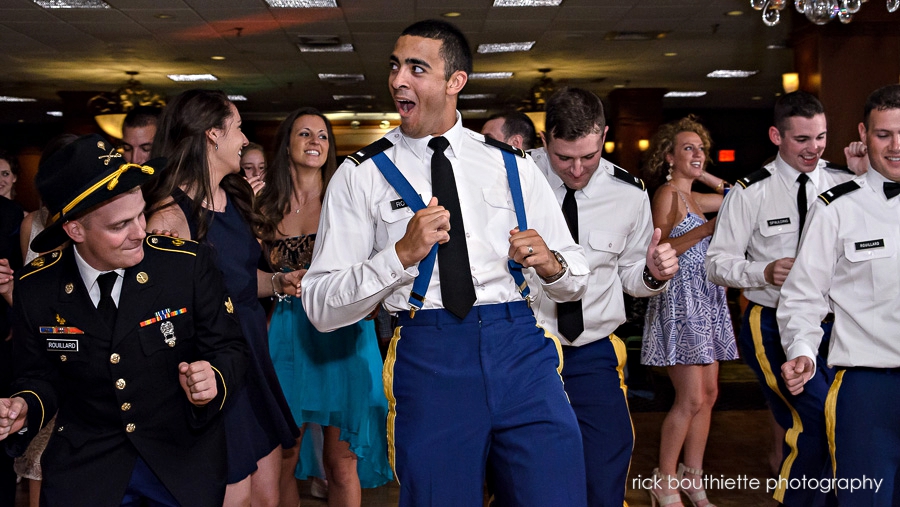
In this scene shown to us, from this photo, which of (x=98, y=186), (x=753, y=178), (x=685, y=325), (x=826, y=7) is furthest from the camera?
(x=826, y=7)

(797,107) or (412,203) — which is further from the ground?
(797,107)

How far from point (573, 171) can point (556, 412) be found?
1.13 m

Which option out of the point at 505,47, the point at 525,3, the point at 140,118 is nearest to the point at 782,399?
the point at 140,118

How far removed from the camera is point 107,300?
206cm

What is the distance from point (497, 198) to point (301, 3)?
688cm

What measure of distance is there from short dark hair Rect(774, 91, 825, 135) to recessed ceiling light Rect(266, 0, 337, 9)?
18.6 ft

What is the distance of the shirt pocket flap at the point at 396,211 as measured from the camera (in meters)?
2.24

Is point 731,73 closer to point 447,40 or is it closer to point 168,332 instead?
point 447,40

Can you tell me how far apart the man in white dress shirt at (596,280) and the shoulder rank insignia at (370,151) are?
2.76ft

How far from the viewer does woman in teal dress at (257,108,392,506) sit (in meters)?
3.47

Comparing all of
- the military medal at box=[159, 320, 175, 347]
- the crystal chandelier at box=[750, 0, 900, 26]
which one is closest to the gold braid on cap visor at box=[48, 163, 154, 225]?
the military medal at box=[159, 320, 175, 347]

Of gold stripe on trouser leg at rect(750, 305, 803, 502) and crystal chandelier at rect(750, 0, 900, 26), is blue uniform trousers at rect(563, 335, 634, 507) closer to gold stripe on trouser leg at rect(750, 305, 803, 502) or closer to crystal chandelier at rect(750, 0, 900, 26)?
gold stripe on trouser leg at rect(750, 305, 803, 502)

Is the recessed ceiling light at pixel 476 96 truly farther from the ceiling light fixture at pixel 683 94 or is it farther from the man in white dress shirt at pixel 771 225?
the man in white dress shirt at pixel 771 225

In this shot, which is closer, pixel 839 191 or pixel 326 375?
pixel 839 191
